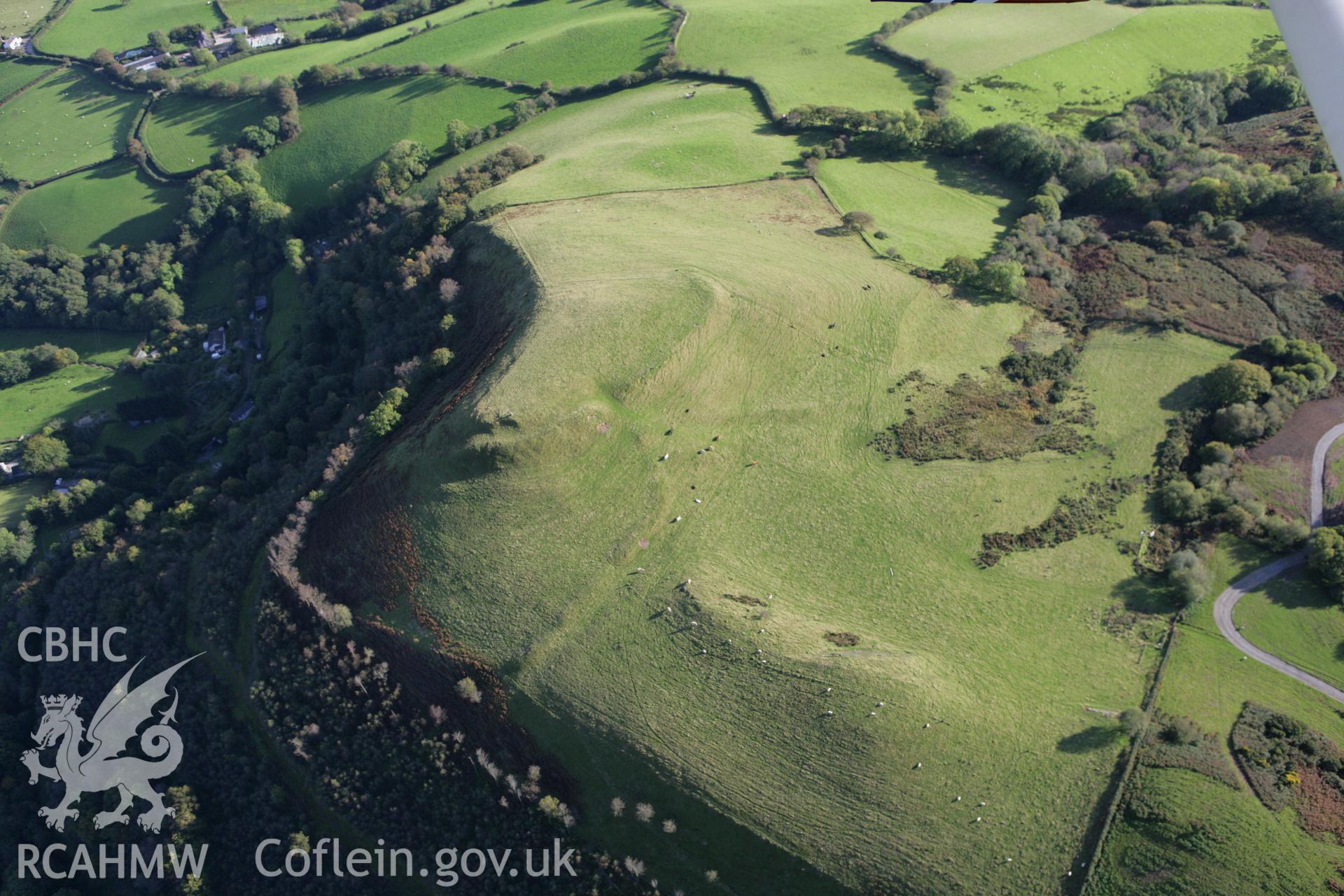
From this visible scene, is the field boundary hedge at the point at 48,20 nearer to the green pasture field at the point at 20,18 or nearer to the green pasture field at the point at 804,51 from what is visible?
the green pasture field at the point at 20,18

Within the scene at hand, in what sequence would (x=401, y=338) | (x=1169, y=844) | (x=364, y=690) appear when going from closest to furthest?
(x=1169, y=844)
(x=364, y=690)
(x=401, y=338)

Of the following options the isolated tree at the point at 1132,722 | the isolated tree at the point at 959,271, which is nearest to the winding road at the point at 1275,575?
the isolated tree at the point at 1132,722

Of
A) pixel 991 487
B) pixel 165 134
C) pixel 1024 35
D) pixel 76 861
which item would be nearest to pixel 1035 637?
pixel 991 487

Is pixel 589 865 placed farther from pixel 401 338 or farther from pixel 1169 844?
pixel 401 338

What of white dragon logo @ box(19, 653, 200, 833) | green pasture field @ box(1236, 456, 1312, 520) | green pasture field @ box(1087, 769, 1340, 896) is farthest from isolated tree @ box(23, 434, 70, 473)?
green pasture field @ box(1236, 456, 1312, 520)

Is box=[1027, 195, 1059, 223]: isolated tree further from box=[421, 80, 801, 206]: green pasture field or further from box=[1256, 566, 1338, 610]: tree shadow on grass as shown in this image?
box=[1256, 566, 1338, 610]: tree shadow on grass

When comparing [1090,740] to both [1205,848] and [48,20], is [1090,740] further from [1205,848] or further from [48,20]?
[48,20]
